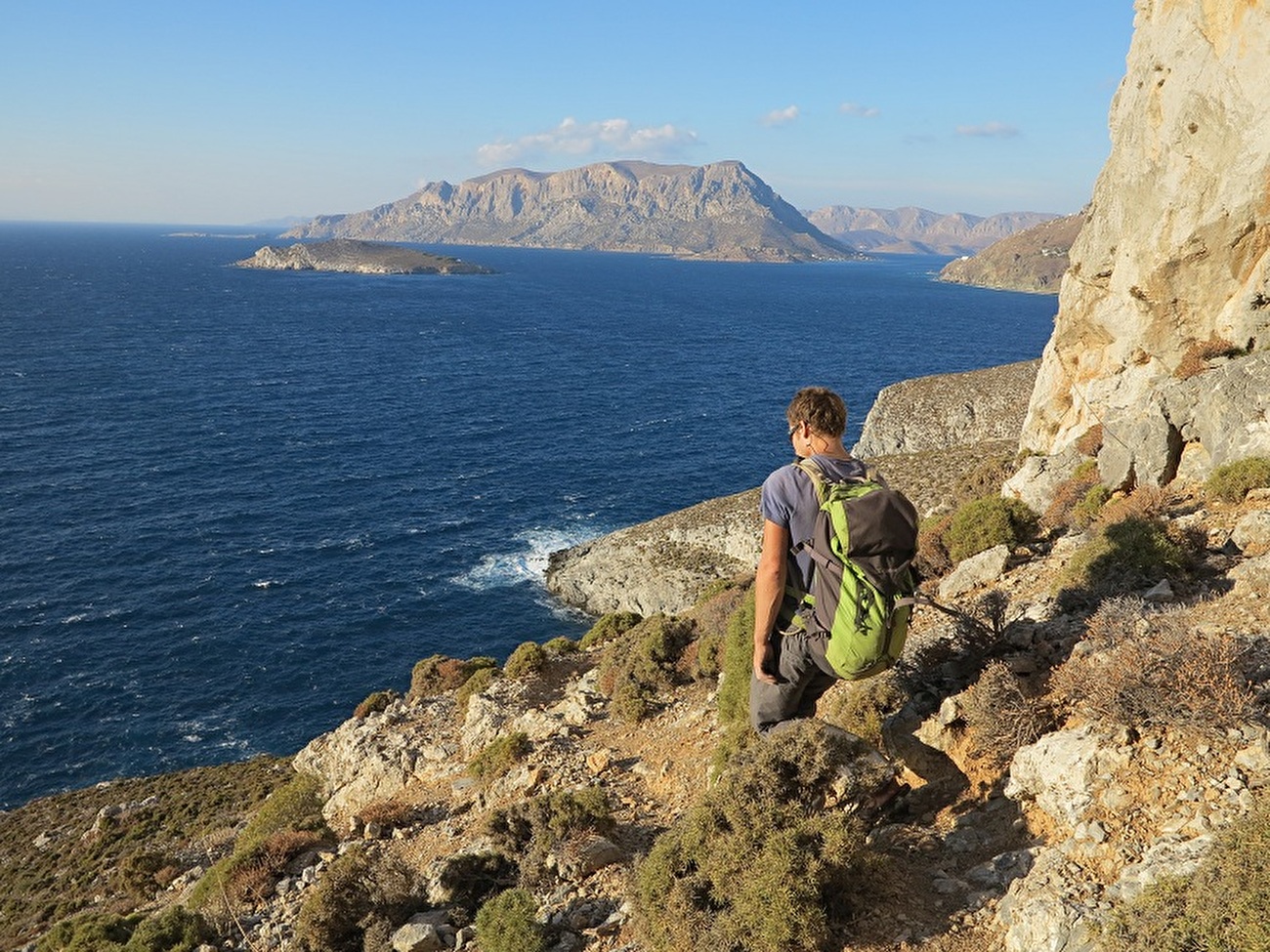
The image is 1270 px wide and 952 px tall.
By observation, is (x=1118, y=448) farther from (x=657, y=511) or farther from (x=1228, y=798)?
(x=657, y=511)

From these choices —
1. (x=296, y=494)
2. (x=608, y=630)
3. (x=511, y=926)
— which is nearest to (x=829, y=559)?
(x=511, y=926)

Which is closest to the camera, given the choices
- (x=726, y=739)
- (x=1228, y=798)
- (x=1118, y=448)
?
(x=1228, y=798)

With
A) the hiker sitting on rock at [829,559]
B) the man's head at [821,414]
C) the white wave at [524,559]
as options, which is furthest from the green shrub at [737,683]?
the white wave at [524,559]

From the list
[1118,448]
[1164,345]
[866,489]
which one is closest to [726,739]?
[866,489]

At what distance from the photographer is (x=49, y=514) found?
174 ft

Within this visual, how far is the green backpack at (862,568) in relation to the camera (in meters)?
6.09

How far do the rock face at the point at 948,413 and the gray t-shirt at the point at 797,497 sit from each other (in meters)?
61.5

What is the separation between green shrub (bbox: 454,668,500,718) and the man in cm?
1654

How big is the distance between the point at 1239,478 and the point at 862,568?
1263cm

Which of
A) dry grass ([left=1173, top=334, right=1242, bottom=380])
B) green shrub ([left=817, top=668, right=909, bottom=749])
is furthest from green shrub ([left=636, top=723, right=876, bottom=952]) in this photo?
dry grass ([left=1173, top=334, right=1242, bottom=380])

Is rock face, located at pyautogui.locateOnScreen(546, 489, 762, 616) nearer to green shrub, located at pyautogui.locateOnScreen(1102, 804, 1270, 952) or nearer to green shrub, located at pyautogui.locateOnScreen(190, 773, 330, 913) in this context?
green shrub, located at pyautogui.locateOnScreen(190, 773, 330, 913)

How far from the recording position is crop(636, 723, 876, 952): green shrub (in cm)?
640

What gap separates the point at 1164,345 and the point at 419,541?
145ft

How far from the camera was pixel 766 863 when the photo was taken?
6.71m
